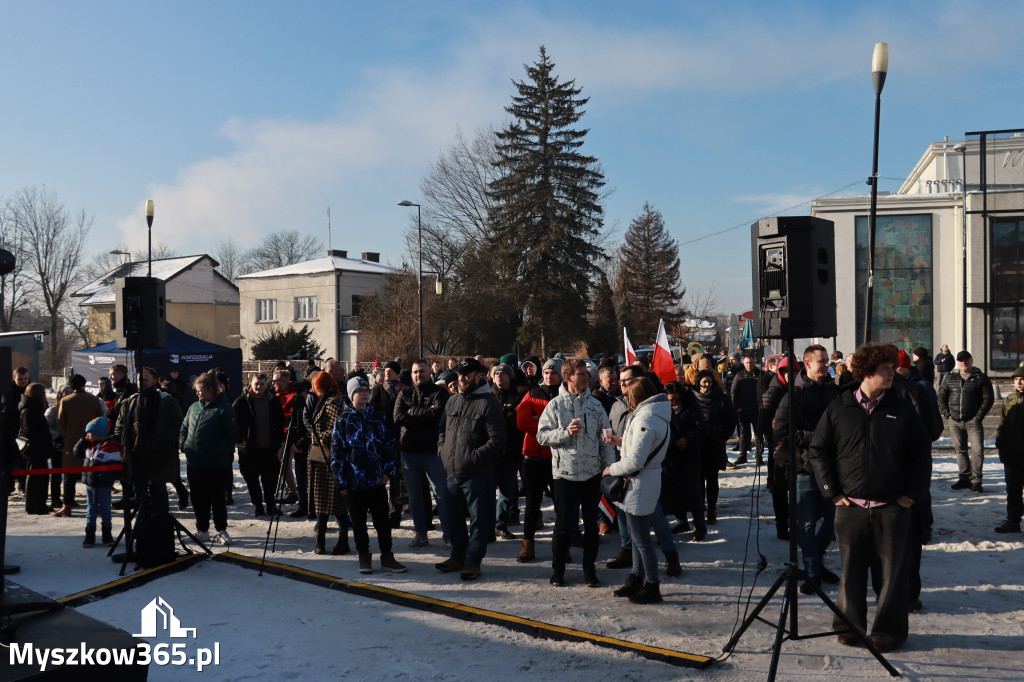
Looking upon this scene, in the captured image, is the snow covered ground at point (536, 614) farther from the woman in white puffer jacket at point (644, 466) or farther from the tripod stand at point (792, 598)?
the woman in white puffer jacket at point (644, 466)

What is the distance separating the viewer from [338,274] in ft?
184

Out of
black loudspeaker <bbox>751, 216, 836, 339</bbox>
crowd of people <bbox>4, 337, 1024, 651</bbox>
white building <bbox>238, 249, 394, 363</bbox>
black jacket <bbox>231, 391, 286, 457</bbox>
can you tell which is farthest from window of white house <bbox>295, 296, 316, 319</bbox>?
black loudspeaker <bbox>751, 216, 836, 339</bbox>

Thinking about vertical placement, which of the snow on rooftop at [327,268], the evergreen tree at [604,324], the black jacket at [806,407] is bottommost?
the black jacket at [806,407]

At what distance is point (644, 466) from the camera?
6363mm

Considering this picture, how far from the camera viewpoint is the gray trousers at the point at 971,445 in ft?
34.8

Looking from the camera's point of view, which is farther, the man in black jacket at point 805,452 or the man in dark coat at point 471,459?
the man in dark coat at point 471,459

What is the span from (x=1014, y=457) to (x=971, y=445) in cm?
255

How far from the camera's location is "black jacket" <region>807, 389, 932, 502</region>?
514cm

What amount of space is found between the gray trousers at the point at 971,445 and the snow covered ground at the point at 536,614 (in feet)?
5.56

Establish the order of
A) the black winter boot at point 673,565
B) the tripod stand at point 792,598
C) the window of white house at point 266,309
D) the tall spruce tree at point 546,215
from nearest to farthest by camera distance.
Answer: the tripod stand at point 792,598 < the black winter boot at point 673,565 < the tall spruce tree at point 546,215 < the window of white house at point 266,309

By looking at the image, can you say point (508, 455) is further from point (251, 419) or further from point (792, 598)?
point (792, 598)

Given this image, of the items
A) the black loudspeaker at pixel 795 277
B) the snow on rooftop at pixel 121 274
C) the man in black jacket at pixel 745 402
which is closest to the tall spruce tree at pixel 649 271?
the snow on rooftop at pixel 121 274

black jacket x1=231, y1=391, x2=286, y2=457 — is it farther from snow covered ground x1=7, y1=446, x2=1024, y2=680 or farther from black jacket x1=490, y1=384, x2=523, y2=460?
black jacket x1=490, y1=384, x2=523, y2=460

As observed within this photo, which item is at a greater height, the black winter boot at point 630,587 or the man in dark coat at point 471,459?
the man in dark coat at point 471,459
